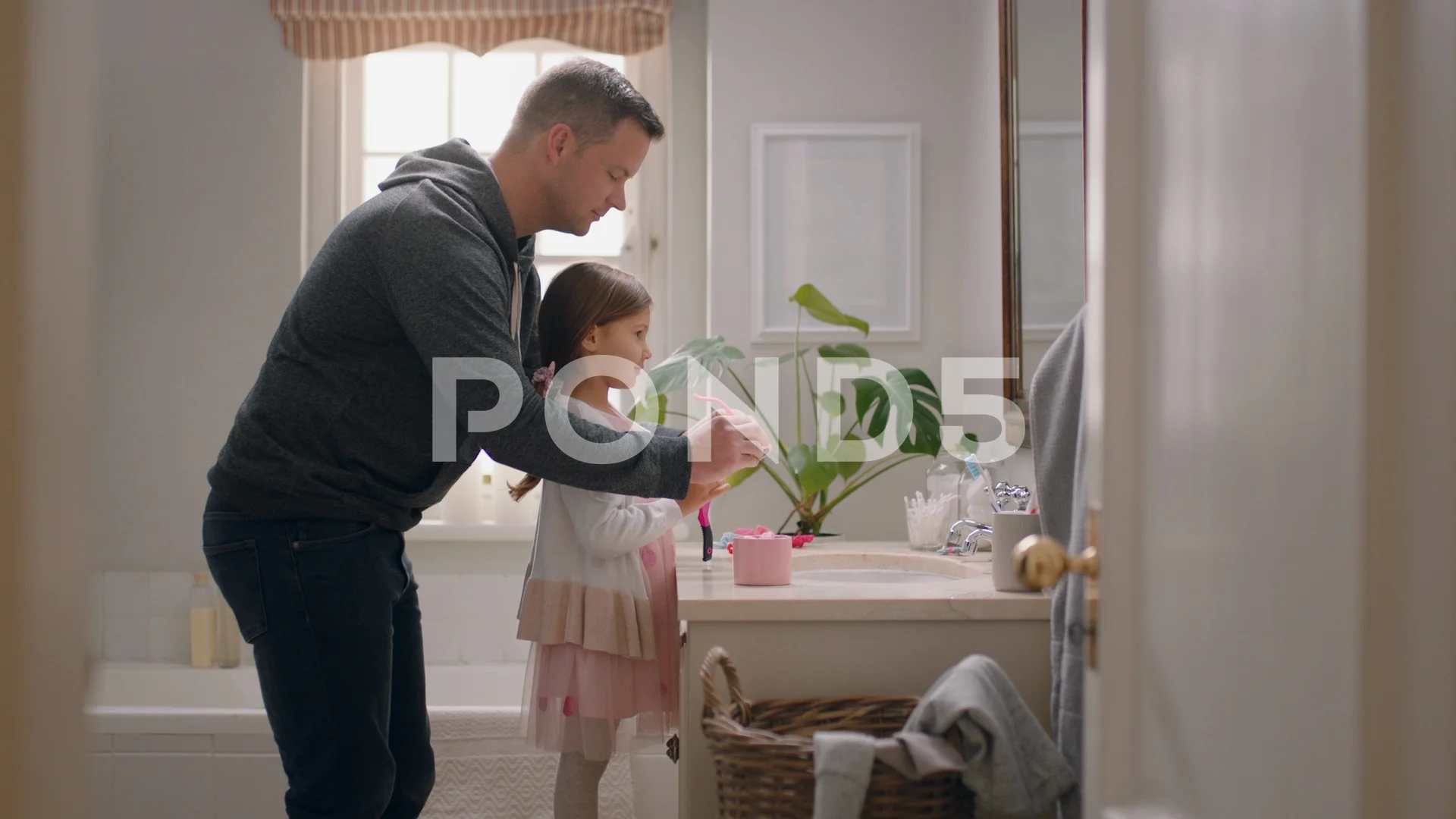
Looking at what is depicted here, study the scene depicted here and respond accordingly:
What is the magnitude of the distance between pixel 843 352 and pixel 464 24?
1.43 m

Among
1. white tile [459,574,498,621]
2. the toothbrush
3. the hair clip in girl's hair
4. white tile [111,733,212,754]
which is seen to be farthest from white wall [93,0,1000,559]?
the hair clip in girl's hair

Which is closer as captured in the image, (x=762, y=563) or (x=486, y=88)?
(x=762, y=563)

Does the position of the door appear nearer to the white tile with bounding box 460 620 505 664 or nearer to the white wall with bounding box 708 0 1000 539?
the white wall with bounding box 708 0 1000 539

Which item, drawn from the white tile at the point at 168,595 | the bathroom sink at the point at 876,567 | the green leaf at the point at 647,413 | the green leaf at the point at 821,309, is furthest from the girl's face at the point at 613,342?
the white tile at the point at 168,595

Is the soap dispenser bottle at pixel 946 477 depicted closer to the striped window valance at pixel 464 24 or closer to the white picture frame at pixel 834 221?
the white picture frame at pixel 834 221

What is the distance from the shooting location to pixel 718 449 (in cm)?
157

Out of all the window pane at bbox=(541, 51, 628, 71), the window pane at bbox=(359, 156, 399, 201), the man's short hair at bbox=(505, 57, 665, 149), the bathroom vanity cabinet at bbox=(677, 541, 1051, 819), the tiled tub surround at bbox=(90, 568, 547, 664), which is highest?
the window pane at bbox=(541, 51, 628, 71)

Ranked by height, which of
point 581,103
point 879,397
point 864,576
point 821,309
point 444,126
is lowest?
point 864,576

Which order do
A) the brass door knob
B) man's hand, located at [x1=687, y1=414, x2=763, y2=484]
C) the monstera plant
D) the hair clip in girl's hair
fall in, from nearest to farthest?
the brass door knob → man's hand, located at [x1=687, y1=414, x2=763, y2=484] → the hair clip in girl's hair → the monstera plant

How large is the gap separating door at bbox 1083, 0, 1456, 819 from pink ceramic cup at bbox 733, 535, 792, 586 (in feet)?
2.44

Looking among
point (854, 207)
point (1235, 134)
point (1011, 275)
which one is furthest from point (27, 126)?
point (854, 207)

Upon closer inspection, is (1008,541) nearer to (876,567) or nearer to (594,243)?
(876,567)

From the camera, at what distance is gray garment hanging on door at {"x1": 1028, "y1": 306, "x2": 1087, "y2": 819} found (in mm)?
1311

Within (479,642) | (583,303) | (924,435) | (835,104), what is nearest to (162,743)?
(479,642)
